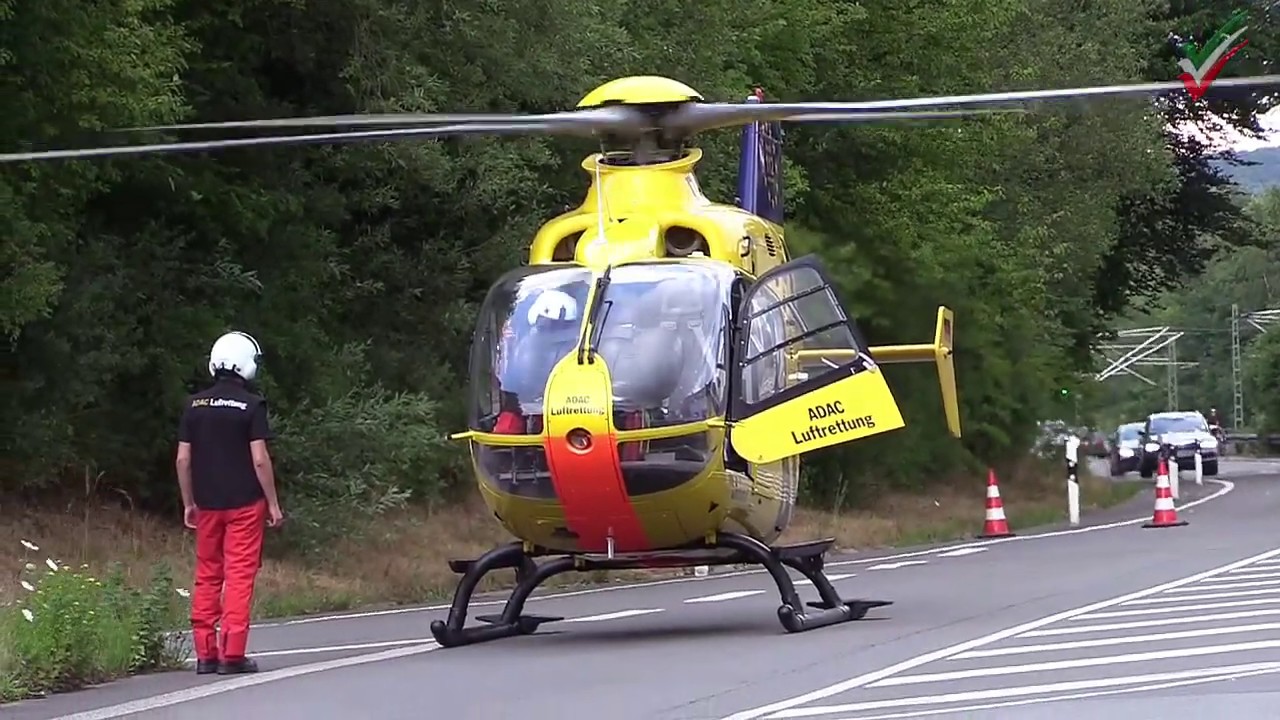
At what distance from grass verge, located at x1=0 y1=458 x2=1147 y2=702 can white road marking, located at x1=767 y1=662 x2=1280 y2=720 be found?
4.29 metres

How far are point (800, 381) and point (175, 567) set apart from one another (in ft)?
26.0

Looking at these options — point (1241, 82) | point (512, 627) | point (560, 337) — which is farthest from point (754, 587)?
point (1241, 82)

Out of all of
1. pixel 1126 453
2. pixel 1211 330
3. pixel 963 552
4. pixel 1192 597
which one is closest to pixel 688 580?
pixel 963 552

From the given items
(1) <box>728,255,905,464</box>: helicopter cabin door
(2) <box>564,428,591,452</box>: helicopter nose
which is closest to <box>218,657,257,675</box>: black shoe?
(2) <box>564,428,591,452</box>: helicopter nose

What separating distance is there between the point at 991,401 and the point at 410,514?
15473mm

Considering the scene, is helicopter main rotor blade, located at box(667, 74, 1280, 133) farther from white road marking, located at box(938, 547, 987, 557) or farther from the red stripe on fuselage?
white road marking, located at box(938, 547, 987, 557)

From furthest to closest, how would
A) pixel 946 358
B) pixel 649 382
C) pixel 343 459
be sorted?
pixel 343 459 < pixel 946 358 < pixel 649 382

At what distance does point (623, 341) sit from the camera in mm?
13719

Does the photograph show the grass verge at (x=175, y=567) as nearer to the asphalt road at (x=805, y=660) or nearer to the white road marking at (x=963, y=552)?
the asphalt road at (x=805, y=660)

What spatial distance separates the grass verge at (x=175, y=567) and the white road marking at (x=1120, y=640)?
486 centimetres

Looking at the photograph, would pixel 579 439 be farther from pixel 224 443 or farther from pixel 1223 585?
pixel 1223 585

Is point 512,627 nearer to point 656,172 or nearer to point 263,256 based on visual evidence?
point 656,172

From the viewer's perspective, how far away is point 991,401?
37.2 meters

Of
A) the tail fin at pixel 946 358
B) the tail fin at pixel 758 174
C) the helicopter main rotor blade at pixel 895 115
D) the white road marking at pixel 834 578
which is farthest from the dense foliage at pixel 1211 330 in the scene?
the helicopter main rotor blade at pixel 895 115
